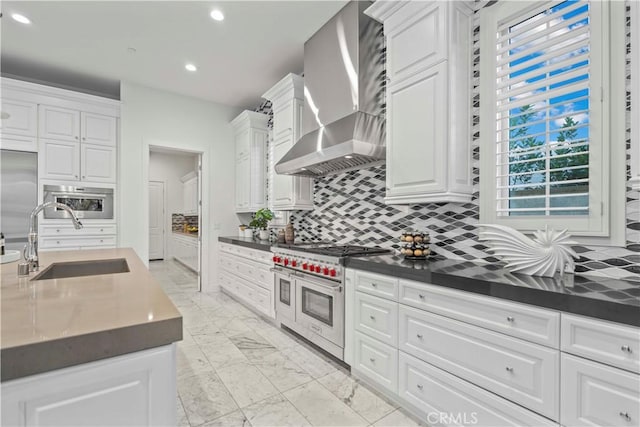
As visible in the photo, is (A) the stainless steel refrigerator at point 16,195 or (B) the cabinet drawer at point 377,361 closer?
(B) the cabinet drawer at point 377,361

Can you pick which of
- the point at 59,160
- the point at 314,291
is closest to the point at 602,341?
the point at 314,291

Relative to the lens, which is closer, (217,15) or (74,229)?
(217,15)

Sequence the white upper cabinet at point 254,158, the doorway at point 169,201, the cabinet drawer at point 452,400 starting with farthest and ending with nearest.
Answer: the doorway at point 169,201, the white upper cabinet at point 254,158, the cabinet drawer at point 452,400

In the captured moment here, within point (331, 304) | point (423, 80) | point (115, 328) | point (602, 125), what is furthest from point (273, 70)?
point (115, 328)

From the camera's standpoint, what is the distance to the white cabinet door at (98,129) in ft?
13.3

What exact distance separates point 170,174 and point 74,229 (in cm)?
486

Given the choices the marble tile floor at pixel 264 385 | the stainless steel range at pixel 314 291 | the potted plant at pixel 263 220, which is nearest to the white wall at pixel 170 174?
the potted plant at pixel 263 220

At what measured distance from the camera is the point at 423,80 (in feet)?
6.91

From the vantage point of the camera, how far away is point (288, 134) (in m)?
3.71

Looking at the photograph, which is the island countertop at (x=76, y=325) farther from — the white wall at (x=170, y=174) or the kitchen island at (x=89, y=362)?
the white wall at (x=170, y=174)

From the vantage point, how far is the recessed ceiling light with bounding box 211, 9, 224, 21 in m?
2.80

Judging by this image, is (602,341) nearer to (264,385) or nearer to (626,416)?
(626,416)

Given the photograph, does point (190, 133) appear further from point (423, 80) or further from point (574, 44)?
point (574, 44)

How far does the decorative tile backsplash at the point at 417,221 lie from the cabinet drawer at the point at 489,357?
679 mm
